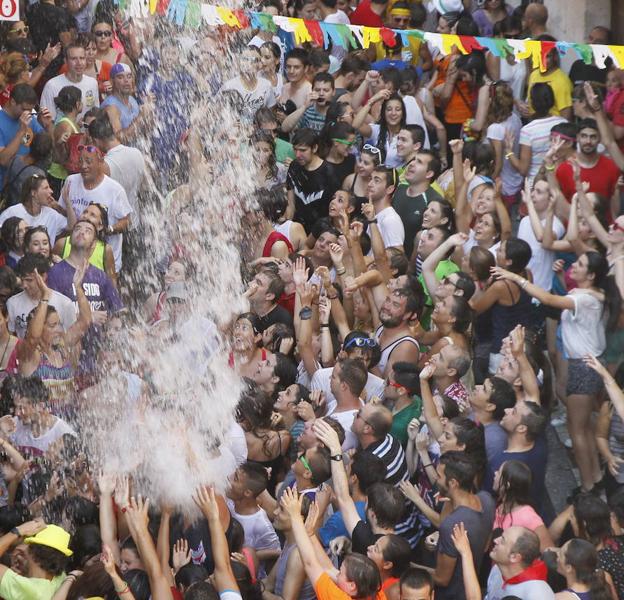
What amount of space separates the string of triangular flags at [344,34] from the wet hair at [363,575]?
7.44m

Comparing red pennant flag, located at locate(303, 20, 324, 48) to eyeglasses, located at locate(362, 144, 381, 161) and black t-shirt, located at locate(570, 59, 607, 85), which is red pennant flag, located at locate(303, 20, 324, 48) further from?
black t-shirt, located at locate(570, 59, 607, 85)

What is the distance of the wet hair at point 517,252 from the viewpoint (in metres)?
11.1

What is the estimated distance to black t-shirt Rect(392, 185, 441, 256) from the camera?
12.9 metres

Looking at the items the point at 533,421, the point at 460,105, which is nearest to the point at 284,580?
the point at 533,421

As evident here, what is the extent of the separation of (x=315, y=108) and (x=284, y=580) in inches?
273

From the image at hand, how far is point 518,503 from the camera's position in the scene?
886 cm

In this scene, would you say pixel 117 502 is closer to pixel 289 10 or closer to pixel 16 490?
pixel 16 490

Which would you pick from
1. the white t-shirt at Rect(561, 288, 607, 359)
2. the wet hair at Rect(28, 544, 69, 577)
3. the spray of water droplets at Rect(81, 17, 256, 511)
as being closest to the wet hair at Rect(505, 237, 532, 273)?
the white t-shirt at Rect(561, 288, 607, 359)

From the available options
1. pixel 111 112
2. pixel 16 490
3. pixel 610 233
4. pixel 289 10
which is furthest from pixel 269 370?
pixel 289 10

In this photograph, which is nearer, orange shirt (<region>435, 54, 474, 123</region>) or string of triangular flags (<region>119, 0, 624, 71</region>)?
string of triangular flags (<region>119, 0, 624, 71</region>)

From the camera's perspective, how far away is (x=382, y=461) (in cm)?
934

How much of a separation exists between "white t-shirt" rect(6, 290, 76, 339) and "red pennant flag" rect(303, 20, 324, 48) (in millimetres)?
4892

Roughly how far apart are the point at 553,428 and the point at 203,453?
341 centimetres

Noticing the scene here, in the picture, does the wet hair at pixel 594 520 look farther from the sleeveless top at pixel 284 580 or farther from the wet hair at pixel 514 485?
the sleeveless top at pixel 284 580
